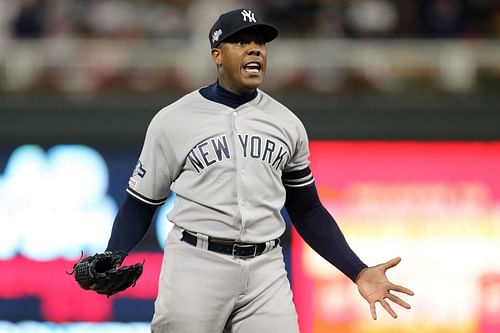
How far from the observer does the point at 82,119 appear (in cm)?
880

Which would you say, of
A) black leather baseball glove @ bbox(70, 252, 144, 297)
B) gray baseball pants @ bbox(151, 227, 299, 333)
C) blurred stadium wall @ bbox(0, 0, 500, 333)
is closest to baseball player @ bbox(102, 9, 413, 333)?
gray baseball pants @ bbox(151, 227, 299, 333)

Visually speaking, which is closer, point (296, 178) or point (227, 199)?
point (227, 199)

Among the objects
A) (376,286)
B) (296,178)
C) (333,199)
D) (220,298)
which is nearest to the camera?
(220,298)

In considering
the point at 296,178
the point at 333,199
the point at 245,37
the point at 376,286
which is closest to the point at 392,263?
the point at 376,286

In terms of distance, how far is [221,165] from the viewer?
420 centimetres

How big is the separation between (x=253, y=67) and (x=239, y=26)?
0.16m

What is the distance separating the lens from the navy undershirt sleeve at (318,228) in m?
4.43

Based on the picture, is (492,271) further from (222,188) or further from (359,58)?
(222,188)

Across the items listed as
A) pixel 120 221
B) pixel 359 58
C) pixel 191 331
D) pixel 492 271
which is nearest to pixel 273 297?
pixel 191 331

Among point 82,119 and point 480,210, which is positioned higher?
point 82,119

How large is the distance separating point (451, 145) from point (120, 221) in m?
4.76

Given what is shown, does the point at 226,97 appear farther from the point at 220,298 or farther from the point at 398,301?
the point at 398,301

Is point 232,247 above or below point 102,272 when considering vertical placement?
above

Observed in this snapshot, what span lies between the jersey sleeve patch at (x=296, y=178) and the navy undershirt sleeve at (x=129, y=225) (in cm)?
51
